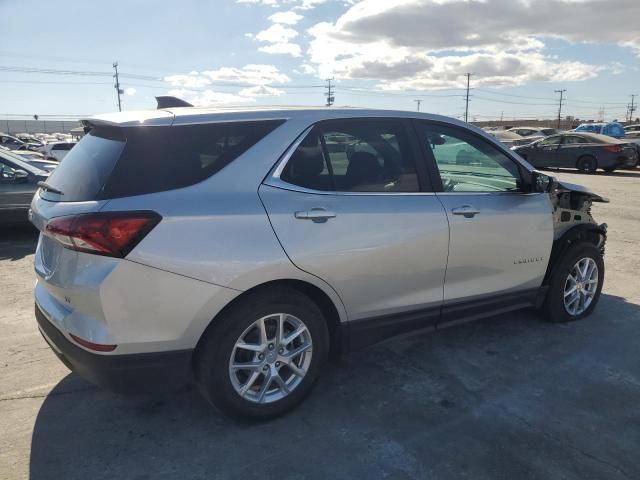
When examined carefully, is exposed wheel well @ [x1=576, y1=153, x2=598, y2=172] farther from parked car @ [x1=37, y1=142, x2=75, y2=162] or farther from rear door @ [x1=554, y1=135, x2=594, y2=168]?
parked car @ [x1=37, y1=142, x2=75, y2=162]

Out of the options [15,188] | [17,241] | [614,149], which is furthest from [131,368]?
[614,149]

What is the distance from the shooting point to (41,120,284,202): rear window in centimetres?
261

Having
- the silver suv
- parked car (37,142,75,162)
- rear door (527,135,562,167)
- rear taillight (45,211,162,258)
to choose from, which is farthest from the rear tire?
parked car (37,142,75,162)

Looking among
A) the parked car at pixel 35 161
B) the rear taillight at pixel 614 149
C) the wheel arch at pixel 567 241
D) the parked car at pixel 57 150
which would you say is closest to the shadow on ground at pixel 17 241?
the parked car at pixel 35 161

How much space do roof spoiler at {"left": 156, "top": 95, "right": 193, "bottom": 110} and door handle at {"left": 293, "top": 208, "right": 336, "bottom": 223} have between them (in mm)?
1314

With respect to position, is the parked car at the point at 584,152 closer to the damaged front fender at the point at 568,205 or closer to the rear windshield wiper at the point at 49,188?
the damaged front fender at the point at 568,205

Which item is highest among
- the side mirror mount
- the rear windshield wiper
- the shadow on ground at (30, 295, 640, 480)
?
the rear windshield wiper

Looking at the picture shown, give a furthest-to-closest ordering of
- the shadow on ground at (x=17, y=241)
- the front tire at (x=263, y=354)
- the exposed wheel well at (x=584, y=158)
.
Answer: the exposed wheel well at (x=584, y=158), the shadow on ground at (x=17, y=241), the front tire at (x=263, y=354)

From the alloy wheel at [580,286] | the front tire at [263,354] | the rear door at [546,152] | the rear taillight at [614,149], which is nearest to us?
the front tire at [263,354]

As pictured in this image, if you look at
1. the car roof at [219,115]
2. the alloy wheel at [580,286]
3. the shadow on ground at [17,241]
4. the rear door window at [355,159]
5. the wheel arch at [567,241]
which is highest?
the car roof at [219,115]

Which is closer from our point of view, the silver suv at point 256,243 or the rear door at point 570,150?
the silver suv at point 256,243

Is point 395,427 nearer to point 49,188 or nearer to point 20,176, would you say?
point 49,188

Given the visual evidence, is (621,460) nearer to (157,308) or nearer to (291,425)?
(291,425)

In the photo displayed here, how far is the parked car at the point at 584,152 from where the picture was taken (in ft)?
60.7
